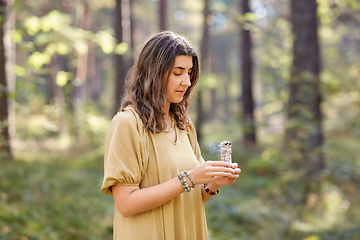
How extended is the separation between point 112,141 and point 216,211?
4.86 m

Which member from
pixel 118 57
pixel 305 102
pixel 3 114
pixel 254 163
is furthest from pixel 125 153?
pixel 254 163

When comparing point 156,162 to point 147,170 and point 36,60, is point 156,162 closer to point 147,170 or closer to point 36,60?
point 147,170

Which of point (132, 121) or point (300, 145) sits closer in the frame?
point (132, 121)

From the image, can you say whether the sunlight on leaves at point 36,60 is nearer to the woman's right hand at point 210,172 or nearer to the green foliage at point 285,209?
the green foliage at point 285,209

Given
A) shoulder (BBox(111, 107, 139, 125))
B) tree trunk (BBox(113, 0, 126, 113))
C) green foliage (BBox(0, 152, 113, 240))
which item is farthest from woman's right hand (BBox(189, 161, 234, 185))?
tree trunk (BBox(113, 0, 126, 113))

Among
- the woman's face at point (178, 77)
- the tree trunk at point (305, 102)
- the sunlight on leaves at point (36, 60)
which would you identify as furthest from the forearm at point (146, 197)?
the sunlight on leaves at point (36, 60)

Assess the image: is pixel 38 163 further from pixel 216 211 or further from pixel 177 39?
pixel 177 39

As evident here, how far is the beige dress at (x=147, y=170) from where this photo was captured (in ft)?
5.69

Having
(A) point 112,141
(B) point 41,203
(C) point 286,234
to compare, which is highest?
(A) point 112,141

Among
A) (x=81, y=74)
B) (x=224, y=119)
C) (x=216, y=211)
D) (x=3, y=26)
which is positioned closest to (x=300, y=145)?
(x=216, y=211)

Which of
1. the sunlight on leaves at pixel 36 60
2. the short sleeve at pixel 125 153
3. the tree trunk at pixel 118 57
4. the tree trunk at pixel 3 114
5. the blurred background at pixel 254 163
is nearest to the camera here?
the short sleeve at pixel 125 153

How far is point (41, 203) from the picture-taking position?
546 centimetres

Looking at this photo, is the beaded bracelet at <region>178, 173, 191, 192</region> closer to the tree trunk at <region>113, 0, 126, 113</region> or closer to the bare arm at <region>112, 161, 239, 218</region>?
the bare arm at <region>112, 161, 239, 218</region>

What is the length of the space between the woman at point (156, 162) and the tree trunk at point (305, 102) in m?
3.58
